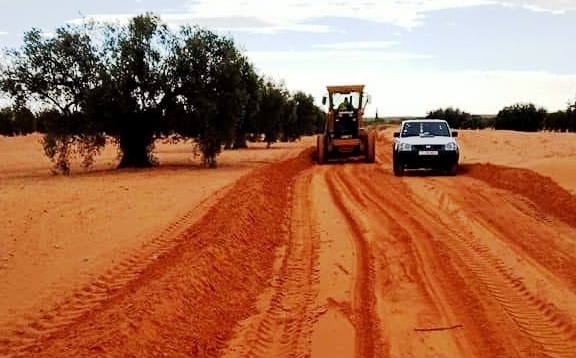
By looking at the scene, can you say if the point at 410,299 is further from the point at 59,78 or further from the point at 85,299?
the point at 59,78

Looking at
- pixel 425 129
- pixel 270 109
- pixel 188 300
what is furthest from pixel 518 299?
pixel 270 109

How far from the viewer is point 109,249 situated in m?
12.0

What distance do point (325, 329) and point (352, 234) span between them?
5883 millimetres

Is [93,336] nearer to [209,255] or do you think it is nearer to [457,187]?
[209,255]

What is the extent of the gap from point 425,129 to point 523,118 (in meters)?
74.9

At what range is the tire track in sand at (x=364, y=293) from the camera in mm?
7477

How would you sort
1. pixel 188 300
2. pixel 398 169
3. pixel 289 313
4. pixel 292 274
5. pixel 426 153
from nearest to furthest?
1. pixel 289 313
2. pixel 188 300
3. pixel 292 274
4. pixel 426 153
5. pixel 398 169

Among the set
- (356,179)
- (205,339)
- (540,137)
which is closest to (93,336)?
(205,339)

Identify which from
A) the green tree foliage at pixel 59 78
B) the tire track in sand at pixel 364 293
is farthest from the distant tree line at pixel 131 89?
the tire track in sand at pixel 364 293

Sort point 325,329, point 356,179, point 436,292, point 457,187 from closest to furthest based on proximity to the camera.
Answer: point 325,329, point 436,292, point 457,187, point 356,179

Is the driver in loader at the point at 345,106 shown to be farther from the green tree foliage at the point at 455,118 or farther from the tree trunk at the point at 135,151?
the green tree foliage at the point at 455,118

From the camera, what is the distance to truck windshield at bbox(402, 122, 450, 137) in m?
27.1

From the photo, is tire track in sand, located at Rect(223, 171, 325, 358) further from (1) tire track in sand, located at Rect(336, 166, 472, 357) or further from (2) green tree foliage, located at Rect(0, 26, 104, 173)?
(2) green tree foliage, located at Rect(0, 26, 104, 173)

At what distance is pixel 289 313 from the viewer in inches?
345
